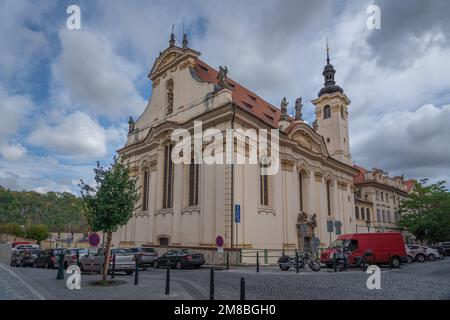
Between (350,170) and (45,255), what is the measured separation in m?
33.9

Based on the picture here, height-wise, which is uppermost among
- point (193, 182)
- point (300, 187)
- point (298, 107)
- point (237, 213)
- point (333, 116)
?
point (333, 116)

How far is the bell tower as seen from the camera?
1746 inches

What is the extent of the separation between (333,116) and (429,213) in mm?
18595

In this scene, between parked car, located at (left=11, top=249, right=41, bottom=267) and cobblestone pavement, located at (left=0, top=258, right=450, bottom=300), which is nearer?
cobblestone pavement, located at (left=0, top=258, right=450, bottom=300)

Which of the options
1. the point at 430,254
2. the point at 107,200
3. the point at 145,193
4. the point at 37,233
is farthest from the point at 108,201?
the point at 37,233

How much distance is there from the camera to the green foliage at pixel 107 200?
49.1 feet

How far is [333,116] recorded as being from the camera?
147 ft

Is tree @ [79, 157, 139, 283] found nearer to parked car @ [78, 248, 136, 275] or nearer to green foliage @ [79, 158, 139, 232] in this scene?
green foliage @ [79, 158, 139, 232]

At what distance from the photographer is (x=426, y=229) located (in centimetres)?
4719

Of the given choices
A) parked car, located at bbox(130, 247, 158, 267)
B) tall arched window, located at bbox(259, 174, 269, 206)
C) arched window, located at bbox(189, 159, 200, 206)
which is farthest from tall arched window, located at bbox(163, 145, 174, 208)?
tall arched window, located at bbox(259, 174, 269, 206)

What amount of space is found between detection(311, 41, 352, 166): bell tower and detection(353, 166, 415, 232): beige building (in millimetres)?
7651

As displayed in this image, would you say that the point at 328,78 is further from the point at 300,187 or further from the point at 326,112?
the point at 300,187

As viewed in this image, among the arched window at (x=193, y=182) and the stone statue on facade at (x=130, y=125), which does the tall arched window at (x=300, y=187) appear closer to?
the arched window at (x=193, y=182)
